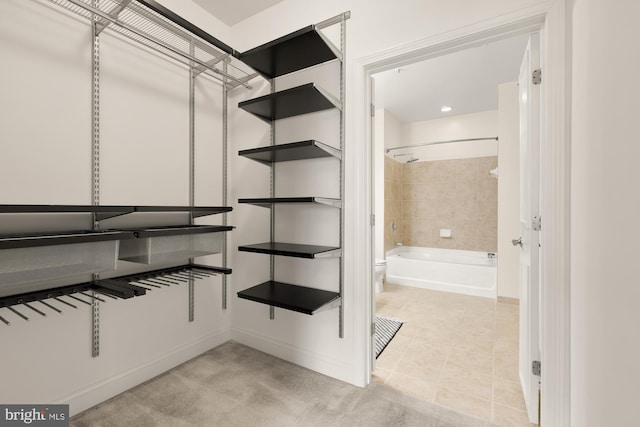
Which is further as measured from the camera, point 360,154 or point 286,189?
Result: point 286,189

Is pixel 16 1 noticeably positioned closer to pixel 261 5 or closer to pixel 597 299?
pixel 261 5

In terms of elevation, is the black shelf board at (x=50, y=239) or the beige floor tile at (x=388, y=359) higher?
the black shelf board at (x=50, y=239)

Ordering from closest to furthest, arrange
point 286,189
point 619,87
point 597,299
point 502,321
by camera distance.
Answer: point 619,87 < point 597,299 < point 286,189 < point 502,321

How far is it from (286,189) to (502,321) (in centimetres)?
252

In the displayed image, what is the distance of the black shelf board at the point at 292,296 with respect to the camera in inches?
65.1

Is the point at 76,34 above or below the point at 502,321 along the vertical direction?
above

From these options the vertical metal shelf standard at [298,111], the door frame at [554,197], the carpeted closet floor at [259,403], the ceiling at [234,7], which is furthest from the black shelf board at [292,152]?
the carpeted closet floor at [259,403]

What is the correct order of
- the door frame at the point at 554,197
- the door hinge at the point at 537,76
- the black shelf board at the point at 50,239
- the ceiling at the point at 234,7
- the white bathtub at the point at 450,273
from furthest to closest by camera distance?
1. the white bathtub at the point at 450,273
2. the ceiling at the point at 234,7
3. the door hinge at the point at 537,76
4. the door frame at the point at 554,197
5. the black shelf board at the point at 50,239

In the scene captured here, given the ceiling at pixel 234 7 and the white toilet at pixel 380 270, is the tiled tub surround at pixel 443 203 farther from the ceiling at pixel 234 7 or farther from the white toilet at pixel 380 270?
the ceiling at pixel 234 7

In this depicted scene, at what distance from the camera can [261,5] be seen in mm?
2131

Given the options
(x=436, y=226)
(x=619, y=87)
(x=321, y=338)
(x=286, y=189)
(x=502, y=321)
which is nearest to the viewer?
(x=619, y=87)

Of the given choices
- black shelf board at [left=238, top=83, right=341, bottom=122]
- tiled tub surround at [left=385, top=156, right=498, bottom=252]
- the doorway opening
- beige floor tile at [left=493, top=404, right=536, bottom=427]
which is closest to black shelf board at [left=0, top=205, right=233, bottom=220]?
black shelf board at [left=238, top=83, right=341, bottom=122]

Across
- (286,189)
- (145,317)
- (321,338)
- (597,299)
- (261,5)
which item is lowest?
(321,338)

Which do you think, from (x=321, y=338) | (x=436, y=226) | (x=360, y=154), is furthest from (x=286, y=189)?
(x=436, y=226)
